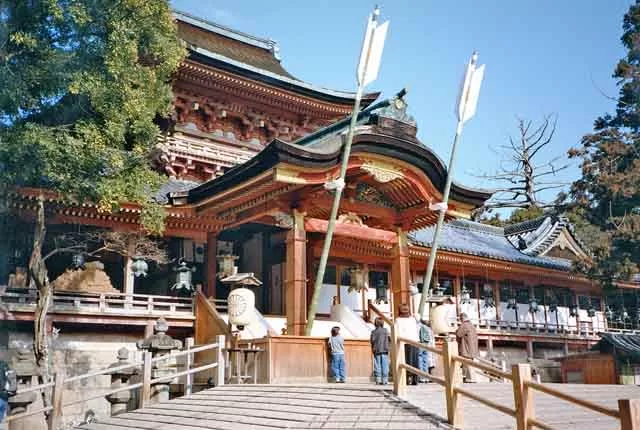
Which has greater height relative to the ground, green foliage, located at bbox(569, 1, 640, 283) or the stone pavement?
green foliage, located at bbox(569, 1, 640, 283)

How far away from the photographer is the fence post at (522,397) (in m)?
6.67

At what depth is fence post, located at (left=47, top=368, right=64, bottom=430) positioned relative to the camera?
409 inches

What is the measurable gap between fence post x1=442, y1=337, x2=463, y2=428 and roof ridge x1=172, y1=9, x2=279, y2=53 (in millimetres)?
18544

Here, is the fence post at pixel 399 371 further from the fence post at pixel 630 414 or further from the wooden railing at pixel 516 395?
the fence post at pixel 630 414

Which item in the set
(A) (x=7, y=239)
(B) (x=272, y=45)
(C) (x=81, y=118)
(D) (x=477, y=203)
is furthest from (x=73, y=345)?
(B) (x=272, y=45)

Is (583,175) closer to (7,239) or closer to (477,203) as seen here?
(477,203)

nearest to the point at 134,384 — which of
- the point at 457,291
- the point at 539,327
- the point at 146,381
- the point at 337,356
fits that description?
the point at 146,381

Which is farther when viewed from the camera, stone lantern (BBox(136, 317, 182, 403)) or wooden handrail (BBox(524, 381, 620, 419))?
stone lantern (BBox(136, 317, 182, 403))

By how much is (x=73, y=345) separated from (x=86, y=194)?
14.1 ft

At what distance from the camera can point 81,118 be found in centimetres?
1266

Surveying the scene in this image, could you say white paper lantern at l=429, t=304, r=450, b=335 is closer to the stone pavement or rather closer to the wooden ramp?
the wooden ramp

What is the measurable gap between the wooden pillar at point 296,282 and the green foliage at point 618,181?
487 inches

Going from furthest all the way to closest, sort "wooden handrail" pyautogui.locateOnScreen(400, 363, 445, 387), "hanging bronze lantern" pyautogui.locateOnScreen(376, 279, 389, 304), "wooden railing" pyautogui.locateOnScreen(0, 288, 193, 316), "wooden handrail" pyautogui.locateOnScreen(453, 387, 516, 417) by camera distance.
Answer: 1. "hanging bronze lantern" pyautogui.locateOnScreen(376, 279, 389, 304)
2. "wooden railing" pyautogui.locateOnScreen(0, 288, 193, 316)
3. "wooden handrail" pyautogui.locateOnScreen(400, 363, 445, 387)
4. "wooden handrail" pyautogui.locateOnScreen(453, 387, 516, 417)

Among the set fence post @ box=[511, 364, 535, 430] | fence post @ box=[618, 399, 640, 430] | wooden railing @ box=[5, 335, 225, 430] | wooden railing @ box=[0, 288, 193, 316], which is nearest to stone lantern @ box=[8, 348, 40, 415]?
wooden railing @ box=[5, 335, 225, 430]
